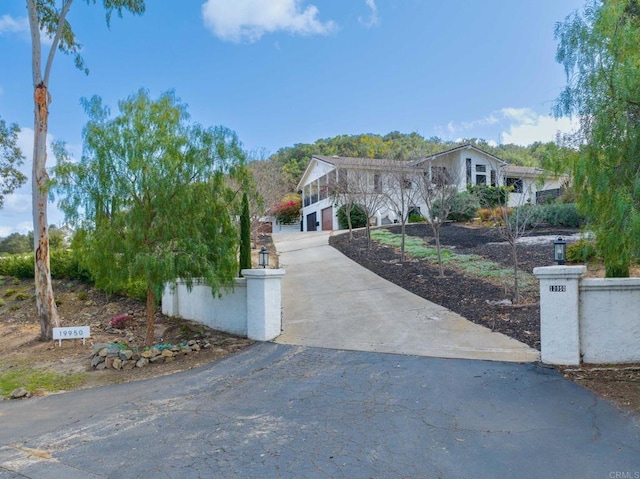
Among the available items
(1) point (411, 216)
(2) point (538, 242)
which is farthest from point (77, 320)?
(1) point (411, 216)

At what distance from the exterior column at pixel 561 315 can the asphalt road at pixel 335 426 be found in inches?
14.1

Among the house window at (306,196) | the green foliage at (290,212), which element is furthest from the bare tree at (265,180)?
the green foliage at (290,212)

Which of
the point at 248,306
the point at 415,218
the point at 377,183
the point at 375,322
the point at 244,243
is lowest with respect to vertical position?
the point at 375,322

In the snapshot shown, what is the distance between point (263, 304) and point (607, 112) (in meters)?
6.49

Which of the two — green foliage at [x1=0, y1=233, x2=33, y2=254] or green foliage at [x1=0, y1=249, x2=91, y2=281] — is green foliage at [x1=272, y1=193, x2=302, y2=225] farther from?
green foliage at [x1=0, y1=249, x2=91, y2=281]

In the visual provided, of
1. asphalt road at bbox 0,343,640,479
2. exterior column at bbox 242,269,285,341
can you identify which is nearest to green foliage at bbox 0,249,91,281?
exterior column at bbox 242,269,285,341

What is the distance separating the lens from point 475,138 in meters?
39.5

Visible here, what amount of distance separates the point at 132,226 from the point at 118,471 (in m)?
5.12

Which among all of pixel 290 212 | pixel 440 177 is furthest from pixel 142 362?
pixel 290 212

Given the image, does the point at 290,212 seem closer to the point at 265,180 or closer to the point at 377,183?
the point at 265,180

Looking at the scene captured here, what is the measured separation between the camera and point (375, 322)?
925 centimetres

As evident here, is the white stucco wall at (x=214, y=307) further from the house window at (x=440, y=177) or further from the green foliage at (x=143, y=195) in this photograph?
the house window at (x=440, y=177)

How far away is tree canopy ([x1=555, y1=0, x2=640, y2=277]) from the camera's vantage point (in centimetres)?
506

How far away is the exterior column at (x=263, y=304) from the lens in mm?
8758
